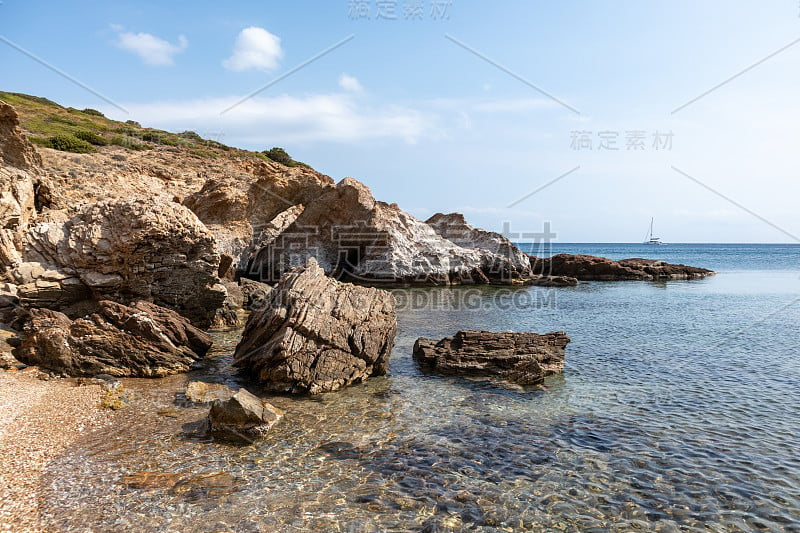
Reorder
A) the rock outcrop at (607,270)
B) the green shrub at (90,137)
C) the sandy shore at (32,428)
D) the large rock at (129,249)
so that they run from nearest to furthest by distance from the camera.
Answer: the sandy shore at (32,428) < the large rock at (129,249) < the green shrub at (90,137) < the rock outcrop at (607,270)

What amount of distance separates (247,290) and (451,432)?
A: 16.9 metres

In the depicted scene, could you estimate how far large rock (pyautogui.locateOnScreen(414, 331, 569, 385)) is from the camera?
12.4 metres

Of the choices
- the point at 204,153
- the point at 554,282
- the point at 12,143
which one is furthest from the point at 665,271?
the point at 12,143

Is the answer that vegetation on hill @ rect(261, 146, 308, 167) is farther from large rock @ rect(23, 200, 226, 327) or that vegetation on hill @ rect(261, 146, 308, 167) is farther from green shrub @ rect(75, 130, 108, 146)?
large rock @ rect(23, 200, 226, 327)

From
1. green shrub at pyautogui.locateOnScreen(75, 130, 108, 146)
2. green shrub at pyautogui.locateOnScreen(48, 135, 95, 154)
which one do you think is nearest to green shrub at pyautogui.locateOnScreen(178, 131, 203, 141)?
green shrub at pyautogui.locateOnScreen(75, 130, 108, 146)

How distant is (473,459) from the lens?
25.5ft

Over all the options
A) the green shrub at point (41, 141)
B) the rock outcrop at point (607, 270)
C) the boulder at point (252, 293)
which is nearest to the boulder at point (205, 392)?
the boulder at point (252, 293)

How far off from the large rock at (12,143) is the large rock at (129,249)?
5.13 meters

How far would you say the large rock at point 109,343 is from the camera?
10.8m

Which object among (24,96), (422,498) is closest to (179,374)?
(422,498)

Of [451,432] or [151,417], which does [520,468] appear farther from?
[151,417]

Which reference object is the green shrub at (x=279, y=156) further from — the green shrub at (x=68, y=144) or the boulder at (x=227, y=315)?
the boulder at (x=227, y=315)

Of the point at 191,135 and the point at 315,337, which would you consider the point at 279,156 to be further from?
the point at 315,337

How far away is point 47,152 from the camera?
102 ft
